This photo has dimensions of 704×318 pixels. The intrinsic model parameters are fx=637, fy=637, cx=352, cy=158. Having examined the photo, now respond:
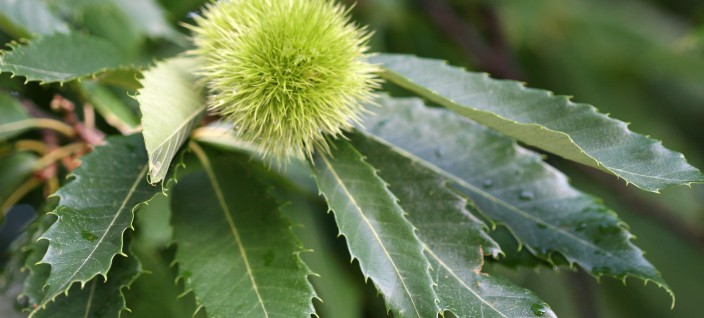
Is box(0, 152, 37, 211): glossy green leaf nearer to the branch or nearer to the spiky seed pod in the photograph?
the spiky seed pod

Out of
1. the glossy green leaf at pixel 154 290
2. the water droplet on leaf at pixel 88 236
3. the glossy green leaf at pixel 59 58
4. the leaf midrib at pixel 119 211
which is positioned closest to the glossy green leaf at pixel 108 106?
the glossy green leaf at pixel 59 58

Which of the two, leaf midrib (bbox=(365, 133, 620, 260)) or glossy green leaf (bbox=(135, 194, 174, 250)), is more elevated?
leaf midrib (bbox=(365, 133, 620, 260))

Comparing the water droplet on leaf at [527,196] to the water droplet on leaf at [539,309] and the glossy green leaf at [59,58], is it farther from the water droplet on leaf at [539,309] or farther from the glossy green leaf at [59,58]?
the glossy green leaf at [59,58]

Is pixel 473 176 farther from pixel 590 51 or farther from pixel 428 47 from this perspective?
pixel 590 51

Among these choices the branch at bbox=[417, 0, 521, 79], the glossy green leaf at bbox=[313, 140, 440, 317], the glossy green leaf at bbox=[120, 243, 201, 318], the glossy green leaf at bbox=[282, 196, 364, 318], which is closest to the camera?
the glossy green leaf at bbox=[313, 140, 440, 317]

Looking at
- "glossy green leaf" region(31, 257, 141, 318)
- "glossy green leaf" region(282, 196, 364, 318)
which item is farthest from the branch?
"glossy green leaf" region(31, 257, 141, 318)

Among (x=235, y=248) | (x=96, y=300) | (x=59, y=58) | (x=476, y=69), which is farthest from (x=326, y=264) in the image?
(x=476, y=69)

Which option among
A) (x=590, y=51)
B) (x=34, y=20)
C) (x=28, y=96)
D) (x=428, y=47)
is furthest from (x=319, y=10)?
(x=590, y=51)

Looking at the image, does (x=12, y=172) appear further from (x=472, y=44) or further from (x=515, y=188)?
(x=472, y=44)
